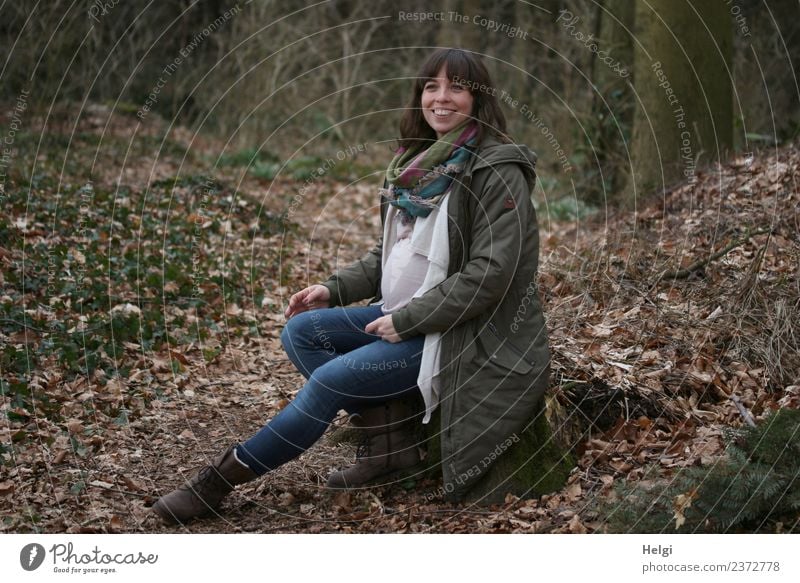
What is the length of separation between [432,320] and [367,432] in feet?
2.25

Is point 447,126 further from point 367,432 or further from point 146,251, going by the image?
point 146,251

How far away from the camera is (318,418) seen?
330 centimetres

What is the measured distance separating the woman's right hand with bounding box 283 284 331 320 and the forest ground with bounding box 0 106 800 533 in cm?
76

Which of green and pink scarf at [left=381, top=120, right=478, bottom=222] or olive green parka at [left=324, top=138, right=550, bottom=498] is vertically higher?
green and pink scarf at [left=381, top=120, right=478, bottom=222]

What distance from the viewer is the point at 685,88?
6578 millimetres

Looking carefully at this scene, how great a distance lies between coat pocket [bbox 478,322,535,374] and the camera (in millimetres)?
3201

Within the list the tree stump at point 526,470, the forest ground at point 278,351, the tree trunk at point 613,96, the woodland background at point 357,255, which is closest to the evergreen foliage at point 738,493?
the woodland background at point 357,255

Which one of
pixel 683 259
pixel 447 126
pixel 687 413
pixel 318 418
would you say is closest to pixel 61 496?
pixel 318 418

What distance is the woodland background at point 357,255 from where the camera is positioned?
3434 millimetres

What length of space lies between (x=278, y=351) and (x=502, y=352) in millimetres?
2718

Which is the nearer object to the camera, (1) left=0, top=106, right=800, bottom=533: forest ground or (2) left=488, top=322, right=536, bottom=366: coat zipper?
(2) left=488, top=322, right=536, bottom=366: coat zipper

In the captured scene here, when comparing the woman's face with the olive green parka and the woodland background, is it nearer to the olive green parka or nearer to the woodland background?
the olive green parka
